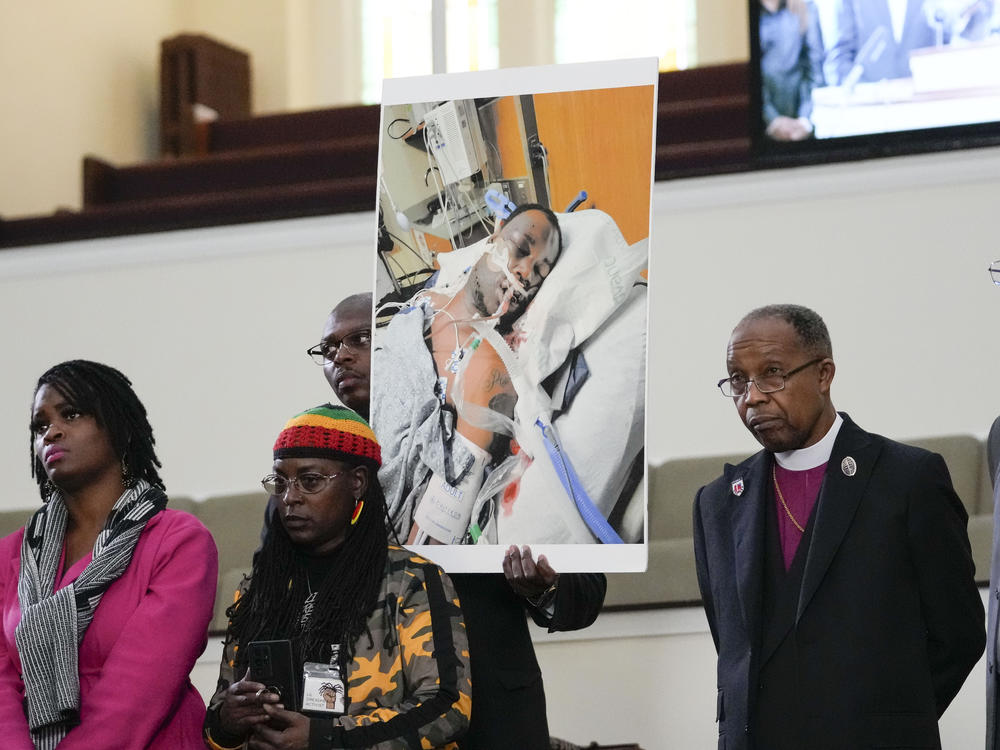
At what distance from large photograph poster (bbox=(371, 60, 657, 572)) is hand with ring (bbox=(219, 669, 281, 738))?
0.39 meters

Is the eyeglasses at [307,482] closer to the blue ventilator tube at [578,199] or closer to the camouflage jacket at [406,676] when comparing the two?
the camouflage jacket at [406,676]

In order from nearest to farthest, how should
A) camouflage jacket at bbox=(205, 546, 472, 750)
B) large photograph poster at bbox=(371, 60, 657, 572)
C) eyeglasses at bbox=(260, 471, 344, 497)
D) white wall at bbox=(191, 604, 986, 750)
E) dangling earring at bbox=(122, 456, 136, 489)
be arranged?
camouflage jacket at bbox=(205, 546, 472, 750) → eyeglasses at bbox=(260, 471, 344, 497) → large photograph poster at bbox=(371, 60, 657, 572) → dangling earring at bbox=(122, 456, 136, 489) → white wall at bbox=(191, 604, 986, 750)

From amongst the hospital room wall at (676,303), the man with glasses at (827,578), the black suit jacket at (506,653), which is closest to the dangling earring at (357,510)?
the black suit jacket at (506,653)

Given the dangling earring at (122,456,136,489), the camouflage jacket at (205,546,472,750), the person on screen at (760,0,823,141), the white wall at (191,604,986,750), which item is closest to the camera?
the camouflage jacket at (205,546,472,750)

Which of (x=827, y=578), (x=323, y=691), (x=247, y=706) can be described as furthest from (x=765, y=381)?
(x=247, y=706)

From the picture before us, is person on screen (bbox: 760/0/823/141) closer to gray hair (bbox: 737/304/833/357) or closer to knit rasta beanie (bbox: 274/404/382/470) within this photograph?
gray hair (bbox: 737/304/833/357)

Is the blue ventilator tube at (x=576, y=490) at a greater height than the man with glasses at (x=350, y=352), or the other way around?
the man with glasses at (x=350, y=352)

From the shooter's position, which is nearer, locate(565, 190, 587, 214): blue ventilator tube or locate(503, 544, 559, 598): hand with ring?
locate(503, 544, 559, 598): hand with ring

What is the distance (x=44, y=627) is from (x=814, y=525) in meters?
1.20

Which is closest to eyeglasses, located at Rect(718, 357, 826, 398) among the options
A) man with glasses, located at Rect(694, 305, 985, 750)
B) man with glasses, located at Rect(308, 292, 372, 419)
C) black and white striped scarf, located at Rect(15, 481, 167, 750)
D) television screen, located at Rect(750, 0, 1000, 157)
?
man with glasses, located at Rect(694, 305, 985, 750)

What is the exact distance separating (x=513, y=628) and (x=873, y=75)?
2895 millimetres

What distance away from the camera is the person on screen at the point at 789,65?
484 centimetres

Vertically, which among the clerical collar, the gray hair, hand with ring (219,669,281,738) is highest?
the gray hair

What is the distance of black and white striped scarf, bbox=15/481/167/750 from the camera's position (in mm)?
2377
